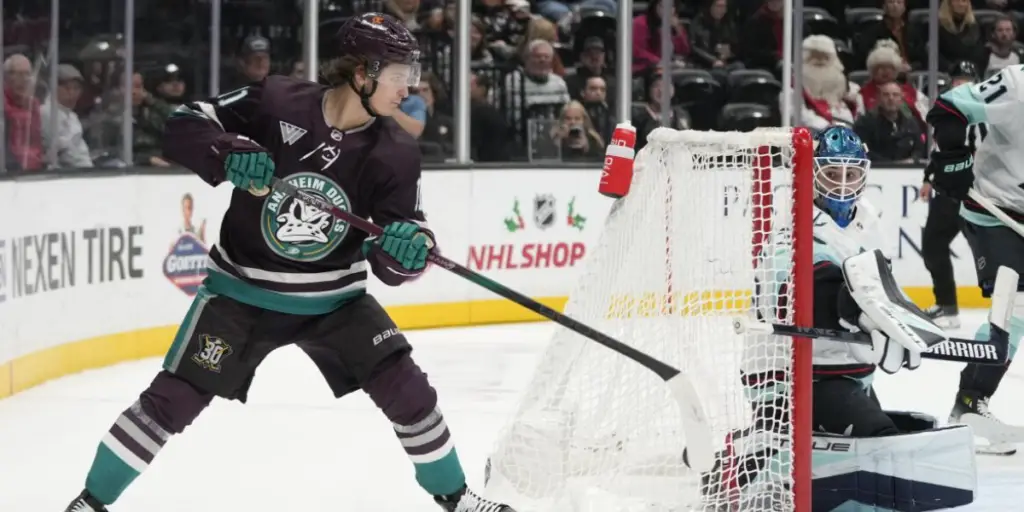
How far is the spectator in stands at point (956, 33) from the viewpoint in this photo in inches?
350

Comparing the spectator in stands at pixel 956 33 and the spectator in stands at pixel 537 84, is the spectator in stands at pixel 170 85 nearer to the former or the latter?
the spectator in stands at pixel 537 84

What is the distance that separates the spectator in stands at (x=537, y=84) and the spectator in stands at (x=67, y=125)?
2579 millimetres

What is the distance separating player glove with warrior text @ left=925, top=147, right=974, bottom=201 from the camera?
4.57 meters

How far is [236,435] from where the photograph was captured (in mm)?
4820

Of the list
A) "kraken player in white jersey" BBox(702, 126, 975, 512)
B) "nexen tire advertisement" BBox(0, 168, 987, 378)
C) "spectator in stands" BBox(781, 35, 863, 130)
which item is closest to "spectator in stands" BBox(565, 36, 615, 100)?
"nexen tire advertisement" BBox(0, 168, 987, 378)

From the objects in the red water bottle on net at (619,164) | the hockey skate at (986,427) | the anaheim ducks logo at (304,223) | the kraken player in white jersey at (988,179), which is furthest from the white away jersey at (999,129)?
the anaheim ducks logo at (304,223)

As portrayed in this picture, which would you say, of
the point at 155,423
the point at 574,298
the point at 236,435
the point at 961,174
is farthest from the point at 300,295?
the point at 961,174

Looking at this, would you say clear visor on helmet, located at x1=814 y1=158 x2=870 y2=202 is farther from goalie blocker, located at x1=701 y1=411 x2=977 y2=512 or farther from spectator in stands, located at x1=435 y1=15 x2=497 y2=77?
spectator in stands, located at x1=435 y1=15 x2=497 y2=77

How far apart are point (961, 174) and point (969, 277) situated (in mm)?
4147

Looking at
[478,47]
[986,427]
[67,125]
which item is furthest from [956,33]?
[67,125]

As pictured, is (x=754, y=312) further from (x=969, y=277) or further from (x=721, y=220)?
(x=969, y=277)

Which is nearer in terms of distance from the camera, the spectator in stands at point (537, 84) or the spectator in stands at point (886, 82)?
the spectator in stands at point (537, 84)

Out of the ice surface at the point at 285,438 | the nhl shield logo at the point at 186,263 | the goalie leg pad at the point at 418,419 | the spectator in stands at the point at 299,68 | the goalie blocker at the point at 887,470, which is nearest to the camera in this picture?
the goalie leg pad at the point at 418,419

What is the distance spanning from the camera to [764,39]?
8797 mm
